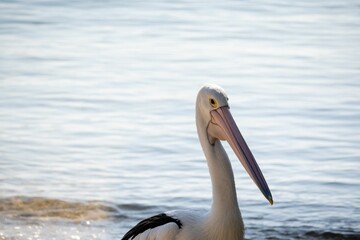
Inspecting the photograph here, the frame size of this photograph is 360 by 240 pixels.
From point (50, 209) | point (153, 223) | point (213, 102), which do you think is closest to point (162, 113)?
point (50, 209)

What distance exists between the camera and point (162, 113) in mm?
8750

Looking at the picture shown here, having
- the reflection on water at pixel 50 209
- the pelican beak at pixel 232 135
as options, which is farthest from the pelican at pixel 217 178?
the reflection on water at pixel 50 209

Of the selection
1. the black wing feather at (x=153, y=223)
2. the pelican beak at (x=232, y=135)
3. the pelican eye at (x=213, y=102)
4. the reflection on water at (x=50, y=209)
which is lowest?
the black wing feather at (x=153, y=223)

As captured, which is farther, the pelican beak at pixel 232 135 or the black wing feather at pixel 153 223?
the black wing feather at pixel 153 223

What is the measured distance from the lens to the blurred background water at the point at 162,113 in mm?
6656

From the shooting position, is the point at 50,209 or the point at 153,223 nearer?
the point at 153,223

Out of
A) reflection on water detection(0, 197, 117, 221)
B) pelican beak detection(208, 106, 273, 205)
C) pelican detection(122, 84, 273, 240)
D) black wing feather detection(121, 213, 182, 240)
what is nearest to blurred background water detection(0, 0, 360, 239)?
reflection on water detection(0, 197, 117, 221)

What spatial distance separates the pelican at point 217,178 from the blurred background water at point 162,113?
5.90 ft

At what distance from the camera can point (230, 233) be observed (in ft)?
14.4

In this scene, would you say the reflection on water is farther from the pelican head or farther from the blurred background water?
the pelican head

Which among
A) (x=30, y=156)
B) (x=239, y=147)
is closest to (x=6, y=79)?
(x=30, y=156)

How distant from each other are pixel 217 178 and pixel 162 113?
435 cm

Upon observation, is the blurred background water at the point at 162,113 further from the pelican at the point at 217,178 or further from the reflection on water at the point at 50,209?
the pelican at the point at 217,178

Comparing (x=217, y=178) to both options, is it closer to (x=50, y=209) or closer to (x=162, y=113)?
(x=50, y=209)
